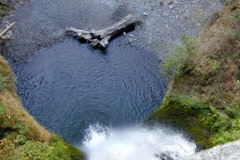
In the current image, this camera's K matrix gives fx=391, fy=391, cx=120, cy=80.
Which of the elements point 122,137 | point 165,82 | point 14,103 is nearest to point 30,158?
point 14,103

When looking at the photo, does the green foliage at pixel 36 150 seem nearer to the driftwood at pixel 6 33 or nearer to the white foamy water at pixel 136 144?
the white foamy water at pixel 136 144

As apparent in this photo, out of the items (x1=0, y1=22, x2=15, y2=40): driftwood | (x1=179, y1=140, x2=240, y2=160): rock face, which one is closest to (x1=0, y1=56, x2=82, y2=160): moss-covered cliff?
(x1=179, y1=140, x2=240, y2=160): rock face

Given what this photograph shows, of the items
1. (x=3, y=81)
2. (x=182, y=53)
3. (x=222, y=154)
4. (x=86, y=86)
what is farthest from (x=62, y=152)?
(x=222, y=154)

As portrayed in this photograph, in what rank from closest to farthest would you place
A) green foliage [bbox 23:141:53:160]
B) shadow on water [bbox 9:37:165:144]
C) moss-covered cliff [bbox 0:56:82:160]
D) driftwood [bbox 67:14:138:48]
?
1. moss-covered cliff [bbox 0:56:82:160]
2. green foliage [bbox 23:141:53:160]
3. shadow on water [bbox 9:37:165:144]
4. driftwood [bbox 67:14:138:48]

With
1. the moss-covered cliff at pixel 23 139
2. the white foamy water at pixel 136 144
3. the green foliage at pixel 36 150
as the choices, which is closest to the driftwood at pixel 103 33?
the white foamy water at pixel 136 144

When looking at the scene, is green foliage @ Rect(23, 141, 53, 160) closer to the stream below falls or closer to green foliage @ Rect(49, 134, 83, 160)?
green foliage @ Rect(49, 134, 83, 160)

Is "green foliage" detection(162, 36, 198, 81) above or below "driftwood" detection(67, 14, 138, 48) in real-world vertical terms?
below

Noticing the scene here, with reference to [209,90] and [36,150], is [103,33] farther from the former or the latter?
[36,150]
